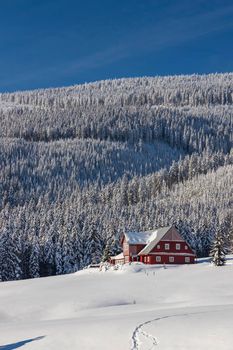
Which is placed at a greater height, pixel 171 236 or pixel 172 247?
pixel 171 236

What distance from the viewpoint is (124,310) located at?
136 ft

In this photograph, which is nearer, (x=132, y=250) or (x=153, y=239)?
(x=132, y=250)

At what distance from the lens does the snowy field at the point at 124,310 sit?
83.0 ft

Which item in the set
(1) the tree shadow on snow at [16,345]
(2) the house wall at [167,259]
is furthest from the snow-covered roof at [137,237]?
(1) the tree shadow on snow at [16,345]

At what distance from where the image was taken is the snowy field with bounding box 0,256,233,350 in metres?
25.3

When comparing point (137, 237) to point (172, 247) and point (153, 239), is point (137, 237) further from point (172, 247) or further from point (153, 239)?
point (172, 247)

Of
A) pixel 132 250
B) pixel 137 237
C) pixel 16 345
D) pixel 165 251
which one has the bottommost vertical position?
pixel 16 345

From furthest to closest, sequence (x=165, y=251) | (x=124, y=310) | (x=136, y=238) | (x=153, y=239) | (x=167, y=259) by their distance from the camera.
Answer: (x=136, y=238), (x=153, y=239), (x=165, y=251), (x=167, y=259), (x=124, y=310)

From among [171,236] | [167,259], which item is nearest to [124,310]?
[167,259]

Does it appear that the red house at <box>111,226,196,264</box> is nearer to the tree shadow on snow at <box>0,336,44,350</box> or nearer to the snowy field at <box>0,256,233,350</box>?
the snowy field at <box>0,256,233,350</box>

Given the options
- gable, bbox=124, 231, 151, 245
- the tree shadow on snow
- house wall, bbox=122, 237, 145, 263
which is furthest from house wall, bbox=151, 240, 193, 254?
the tree shadow on snow

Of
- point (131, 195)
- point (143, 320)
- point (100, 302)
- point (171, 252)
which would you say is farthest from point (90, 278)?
point (131, 195)

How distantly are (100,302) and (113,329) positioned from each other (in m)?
21.2

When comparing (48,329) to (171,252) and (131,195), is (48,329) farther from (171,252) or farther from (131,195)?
(131,195)
